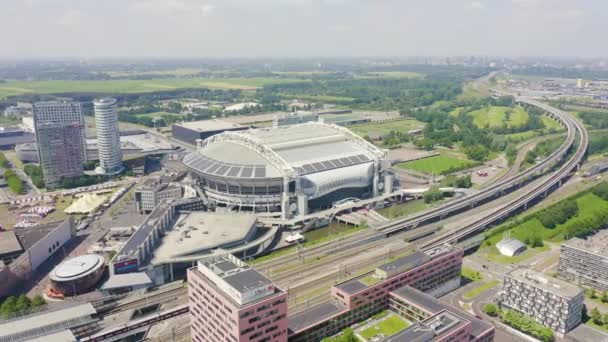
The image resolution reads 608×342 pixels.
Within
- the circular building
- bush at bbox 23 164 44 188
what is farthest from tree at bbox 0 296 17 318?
bush at bbox 23 164 44 188

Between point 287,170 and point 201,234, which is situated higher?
point 287,170

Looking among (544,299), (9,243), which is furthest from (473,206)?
(9,243)

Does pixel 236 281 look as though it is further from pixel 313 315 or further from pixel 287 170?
pixel 287 170

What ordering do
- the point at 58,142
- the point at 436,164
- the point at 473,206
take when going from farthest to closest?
the point at 436,164 < the point at 58,142 < the point at 473,206

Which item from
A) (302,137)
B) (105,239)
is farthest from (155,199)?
(302,137)

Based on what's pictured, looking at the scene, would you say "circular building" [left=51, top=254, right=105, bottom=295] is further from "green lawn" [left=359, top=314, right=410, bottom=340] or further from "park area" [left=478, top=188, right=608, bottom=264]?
"park area" [left=478, top=188, right=608, bottom=264]

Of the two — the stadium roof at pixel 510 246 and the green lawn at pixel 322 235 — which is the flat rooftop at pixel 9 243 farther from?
the stadium roof at pixel 510 246
